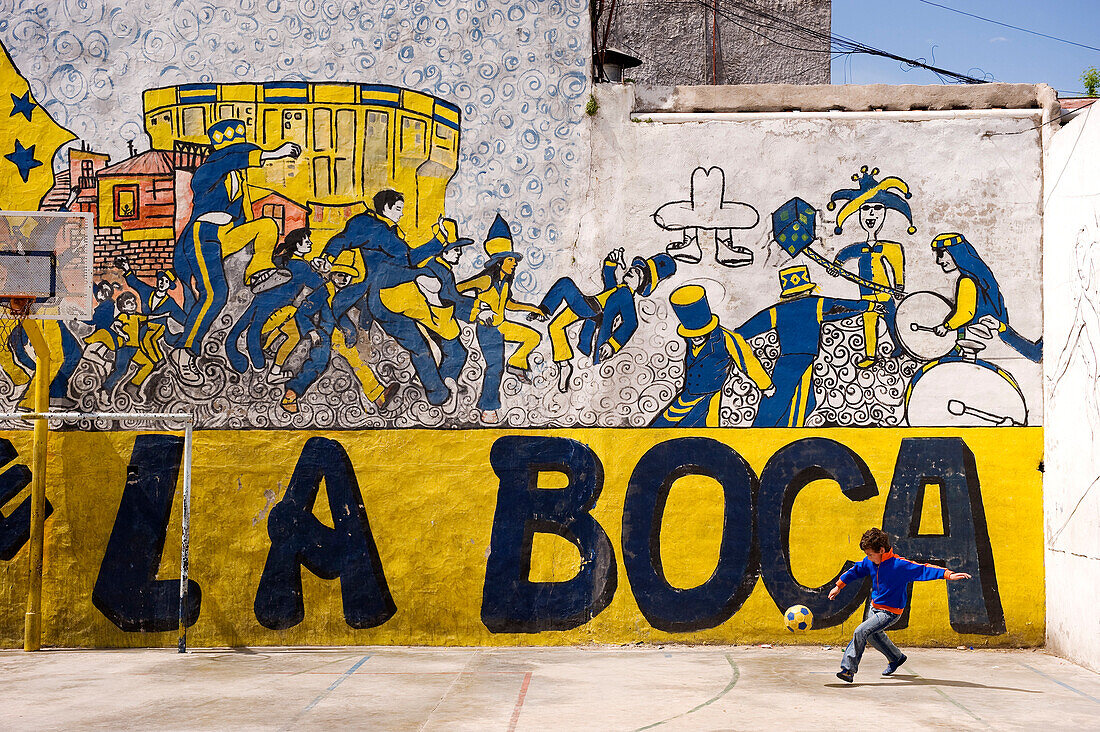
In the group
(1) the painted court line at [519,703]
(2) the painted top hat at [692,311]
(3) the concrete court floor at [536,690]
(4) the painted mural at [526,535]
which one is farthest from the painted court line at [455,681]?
(2) the painted top hat at [692,311]

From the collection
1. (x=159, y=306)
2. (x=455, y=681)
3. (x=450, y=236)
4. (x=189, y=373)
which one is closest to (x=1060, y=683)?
(x=455, y=681)

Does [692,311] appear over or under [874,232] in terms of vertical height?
under

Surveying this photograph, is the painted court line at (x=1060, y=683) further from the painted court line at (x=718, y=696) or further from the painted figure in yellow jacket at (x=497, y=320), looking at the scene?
the painted figure in yellow jacket at (x=497, y=320)

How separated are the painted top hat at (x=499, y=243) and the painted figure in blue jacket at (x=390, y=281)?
443 millimetres

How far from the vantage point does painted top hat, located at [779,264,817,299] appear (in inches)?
362

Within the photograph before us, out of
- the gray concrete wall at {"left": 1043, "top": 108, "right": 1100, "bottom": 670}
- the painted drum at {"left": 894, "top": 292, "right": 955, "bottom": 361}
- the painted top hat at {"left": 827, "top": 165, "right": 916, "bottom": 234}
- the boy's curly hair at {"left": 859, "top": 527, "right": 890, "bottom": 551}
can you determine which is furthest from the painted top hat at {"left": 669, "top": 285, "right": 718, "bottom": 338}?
the gray concrete wall at {"left": 1043, "top": 108, "right": 1100, "bottom": 670}

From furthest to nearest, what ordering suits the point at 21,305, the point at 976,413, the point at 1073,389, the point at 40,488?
the point at 976,413 < the point at 40,488 < the point at 21,305 < the point at 1073,389

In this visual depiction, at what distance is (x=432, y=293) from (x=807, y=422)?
362 cm

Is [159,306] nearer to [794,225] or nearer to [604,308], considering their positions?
[604,308]

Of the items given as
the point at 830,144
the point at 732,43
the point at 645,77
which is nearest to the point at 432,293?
the point at 830,144

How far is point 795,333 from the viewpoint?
9164 millimetres

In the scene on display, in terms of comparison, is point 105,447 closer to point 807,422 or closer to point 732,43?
point 807,422

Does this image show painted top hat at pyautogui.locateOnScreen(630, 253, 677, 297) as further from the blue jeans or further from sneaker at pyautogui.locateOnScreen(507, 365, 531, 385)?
the blue jeans

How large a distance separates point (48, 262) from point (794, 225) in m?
6.70
